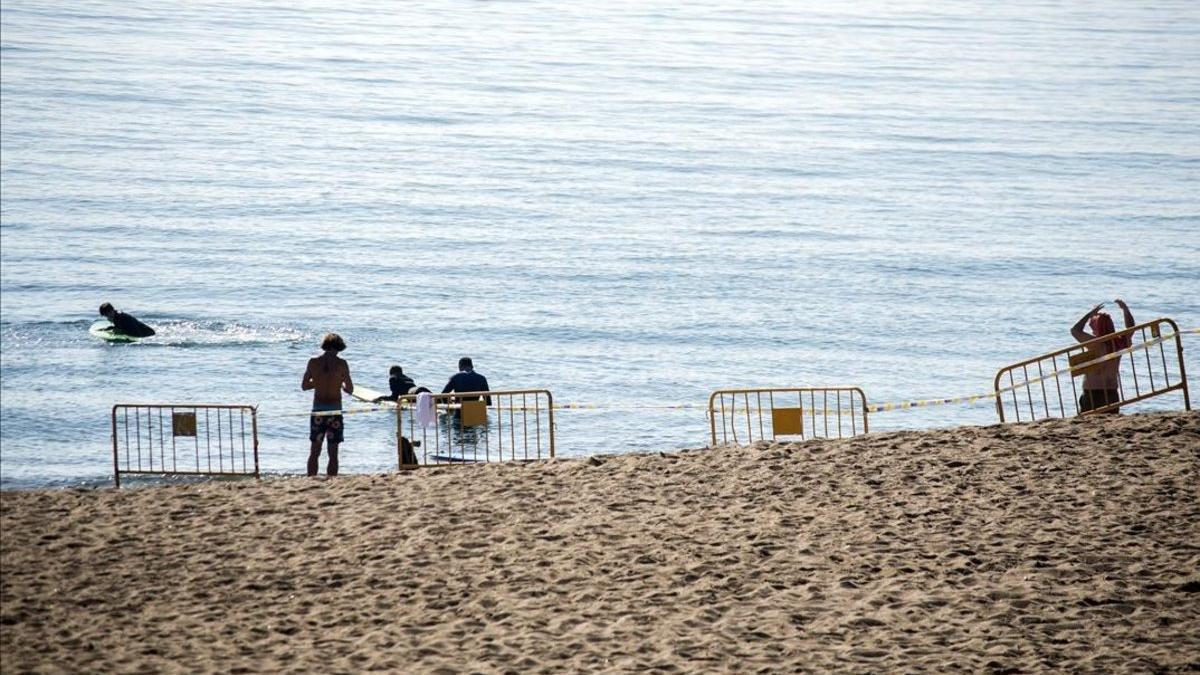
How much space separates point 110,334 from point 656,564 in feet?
78.5

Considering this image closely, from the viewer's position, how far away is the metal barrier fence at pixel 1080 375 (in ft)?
54.8

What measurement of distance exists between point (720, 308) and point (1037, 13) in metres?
106

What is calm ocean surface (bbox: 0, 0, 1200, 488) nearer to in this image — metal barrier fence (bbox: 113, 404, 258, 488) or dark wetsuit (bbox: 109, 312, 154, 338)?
dark wetsuit (bbox: 109, 312, 154, 338)

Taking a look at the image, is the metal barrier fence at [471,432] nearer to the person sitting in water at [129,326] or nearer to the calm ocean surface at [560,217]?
the calm ocean surface at [560,217]

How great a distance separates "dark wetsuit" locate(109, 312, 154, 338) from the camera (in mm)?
33188

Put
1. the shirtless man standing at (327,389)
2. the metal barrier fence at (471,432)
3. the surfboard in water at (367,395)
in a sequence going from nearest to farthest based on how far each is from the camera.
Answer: the shirtless man standing at (327,389), the metal barrier fence at (471,432), the surfboard in water at (367,395)

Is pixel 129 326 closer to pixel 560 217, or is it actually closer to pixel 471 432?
pixel 471 432

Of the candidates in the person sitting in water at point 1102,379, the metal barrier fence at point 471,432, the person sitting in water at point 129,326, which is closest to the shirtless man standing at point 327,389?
the metal barrier fence at point 471,432

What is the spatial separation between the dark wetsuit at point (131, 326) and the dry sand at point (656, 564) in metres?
19.4

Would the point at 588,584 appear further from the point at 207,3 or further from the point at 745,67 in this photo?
the point at 207,3

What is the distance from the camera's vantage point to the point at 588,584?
1241 cm

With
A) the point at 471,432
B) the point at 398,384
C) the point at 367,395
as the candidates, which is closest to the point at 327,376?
the point at 471,432

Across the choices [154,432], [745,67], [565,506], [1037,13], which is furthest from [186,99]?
[1037,13]

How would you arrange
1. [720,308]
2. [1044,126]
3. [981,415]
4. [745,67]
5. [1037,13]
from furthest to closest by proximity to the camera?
[1037,13], [745,67], [1044,126], [720,308], [981,415]
